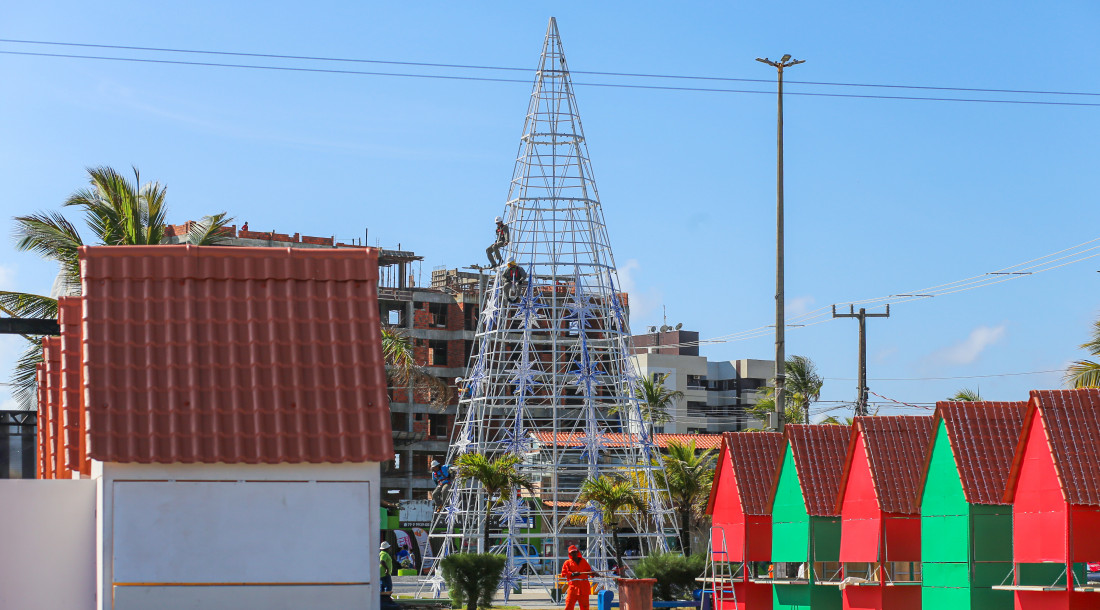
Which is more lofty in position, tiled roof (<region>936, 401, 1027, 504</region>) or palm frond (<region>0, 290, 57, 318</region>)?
palm frond (<region>0, 290, 57, 318</region>)

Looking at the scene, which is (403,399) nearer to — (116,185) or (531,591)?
(531,591)

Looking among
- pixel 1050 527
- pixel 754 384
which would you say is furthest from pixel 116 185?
pixel 754 384

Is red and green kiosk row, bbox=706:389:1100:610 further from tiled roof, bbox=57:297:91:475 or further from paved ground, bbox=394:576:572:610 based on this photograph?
tiled roof, bbox=57:297:91:475

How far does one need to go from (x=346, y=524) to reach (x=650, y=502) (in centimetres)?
2478

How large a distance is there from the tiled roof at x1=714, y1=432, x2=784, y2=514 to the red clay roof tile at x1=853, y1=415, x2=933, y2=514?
3.94 m

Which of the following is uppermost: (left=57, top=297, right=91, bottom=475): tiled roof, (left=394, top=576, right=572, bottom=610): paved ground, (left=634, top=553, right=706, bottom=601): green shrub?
(left=57, top=297, right=91, bottom=475): tiled roof

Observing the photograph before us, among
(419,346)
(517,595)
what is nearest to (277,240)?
(419,346)

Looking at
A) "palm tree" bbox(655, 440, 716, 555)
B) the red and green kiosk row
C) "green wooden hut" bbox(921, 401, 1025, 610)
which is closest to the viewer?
the red and green kiosk row

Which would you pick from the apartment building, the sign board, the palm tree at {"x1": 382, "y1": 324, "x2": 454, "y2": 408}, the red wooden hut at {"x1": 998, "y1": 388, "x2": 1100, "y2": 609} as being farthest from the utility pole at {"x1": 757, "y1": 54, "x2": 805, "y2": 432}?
the apartment building

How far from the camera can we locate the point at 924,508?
2434cm

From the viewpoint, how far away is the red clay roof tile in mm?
25625

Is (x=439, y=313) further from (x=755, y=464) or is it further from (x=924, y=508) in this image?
(x=924, y=508)

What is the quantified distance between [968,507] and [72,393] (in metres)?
14.0

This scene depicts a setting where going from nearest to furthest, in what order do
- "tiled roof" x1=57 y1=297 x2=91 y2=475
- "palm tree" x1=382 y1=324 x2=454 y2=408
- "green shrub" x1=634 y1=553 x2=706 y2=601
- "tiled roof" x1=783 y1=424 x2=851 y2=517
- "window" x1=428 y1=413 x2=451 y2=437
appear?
1. "tiled roof" x1=57 y1=297 x2=91 y2=475
2. "tiled roof" x1=783 y1=424 x2=851 y2=517
3. "green shrub" x1=634 y1=553 x2=706 y2=601
4. "palm tree" x1=382 y1=324 x2=454 y2=408
5. "window" x1=428 y1=413 x2=451 y2=437
